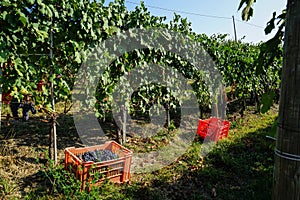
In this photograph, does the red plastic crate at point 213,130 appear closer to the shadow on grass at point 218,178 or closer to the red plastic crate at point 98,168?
the shadow on grass at point 218,178

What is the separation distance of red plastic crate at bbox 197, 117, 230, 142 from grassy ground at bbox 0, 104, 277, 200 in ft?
0.53

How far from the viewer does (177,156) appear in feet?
13.5

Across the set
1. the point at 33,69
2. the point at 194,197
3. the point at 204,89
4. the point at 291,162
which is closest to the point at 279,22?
the point at 291,162

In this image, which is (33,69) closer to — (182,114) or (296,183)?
(296,183)

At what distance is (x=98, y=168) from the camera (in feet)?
9.75

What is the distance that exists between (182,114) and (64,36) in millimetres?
4268

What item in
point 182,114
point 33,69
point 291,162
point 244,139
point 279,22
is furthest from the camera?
point 182,114

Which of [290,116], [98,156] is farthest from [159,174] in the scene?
[290,116]

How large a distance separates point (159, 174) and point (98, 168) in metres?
0.96

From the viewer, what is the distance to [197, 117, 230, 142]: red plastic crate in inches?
188

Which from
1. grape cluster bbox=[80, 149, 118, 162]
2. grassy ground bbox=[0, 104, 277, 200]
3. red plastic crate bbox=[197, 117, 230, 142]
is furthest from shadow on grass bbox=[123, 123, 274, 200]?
grape cluster bbox=[80, 149, 118, 162]

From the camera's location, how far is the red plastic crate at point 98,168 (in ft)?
9.18

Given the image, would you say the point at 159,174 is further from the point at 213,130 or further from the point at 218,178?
the point at 213,130

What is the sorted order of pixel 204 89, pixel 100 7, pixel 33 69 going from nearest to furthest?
pixel 33 69
pixel 100 7
pixel 204 89
